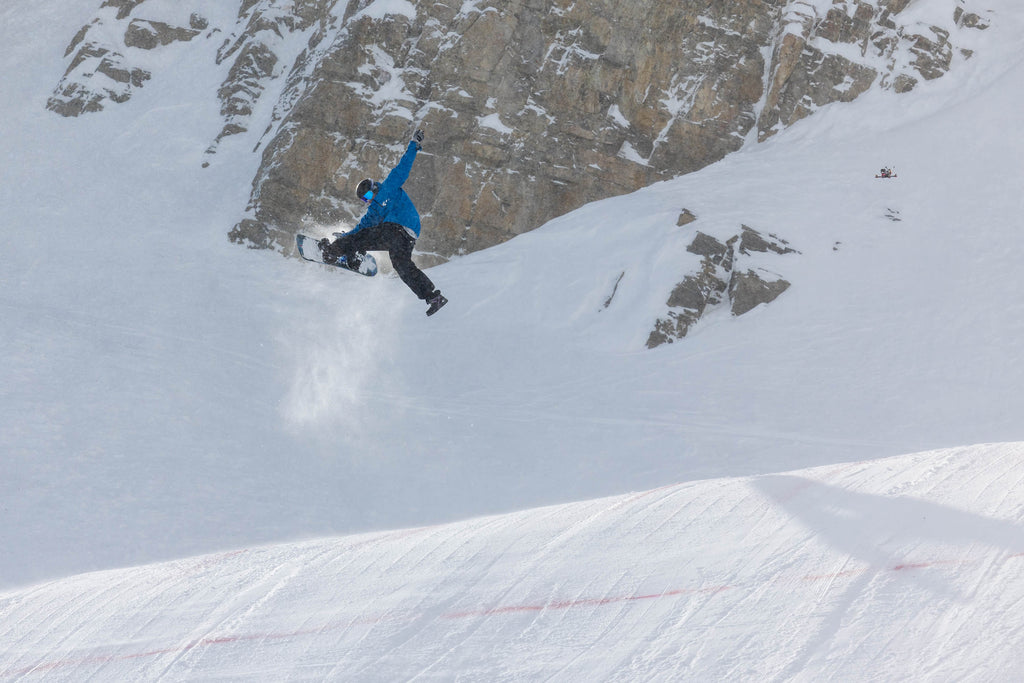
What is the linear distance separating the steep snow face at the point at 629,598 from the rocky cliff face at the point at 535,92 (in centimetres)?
1131

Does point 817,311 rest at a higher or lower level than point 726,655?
higher

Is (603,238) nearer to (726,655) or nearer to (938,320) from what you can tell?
(938,320)

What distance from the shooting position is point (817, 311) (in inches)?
490

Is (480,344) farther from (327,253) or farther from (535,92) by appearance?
(535,92)

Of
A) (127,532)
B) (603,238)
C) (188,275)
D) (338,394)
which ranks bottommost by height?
(127,532)

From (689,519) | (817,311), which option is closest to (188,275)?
(817,311)

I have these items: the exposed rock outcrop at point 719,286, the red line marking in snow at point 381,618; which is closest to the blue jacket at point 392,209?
the exposed rock outcrop at point 719,286

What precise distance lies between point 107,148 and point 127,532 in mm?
13222

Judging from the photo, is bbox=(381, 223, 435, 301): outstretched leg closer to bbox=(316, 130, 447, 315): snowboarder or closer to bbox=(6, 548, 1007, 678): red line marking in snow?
bbox=(316, 130, 447, 315): snowboarder

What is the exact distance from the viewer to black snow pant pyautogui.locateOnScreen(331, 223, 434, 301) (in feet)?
31.8

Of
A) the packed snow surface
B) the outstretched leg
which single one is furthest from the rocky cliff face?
the outstretched leg

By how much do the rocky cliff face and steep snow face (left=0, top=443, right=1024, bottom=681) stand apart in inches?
A: 445

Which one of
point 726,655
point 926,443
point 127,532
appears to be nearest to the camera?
point 726,655

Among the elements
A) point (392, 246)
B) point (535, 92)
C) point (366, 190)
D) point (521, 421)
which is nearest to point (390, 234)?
point (392, 246)
